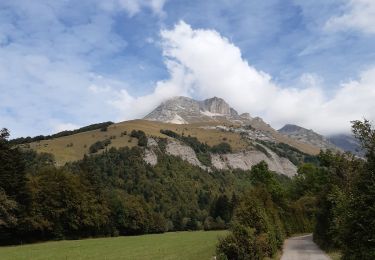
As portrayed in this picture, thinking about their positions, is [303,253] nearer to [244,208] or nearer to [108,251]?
[244,208]

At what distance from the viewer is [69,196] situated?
281 feet

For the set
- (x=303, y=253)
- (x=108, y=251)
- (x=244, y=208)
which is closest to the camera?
(x=244, y=208)

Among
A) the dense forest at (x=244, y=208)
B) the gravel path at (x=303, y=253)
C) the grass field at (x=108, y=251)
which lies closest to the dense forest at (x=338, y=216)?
the dense forest at (x=244, y=208)

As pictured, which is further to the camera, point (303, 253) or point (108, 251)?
point (108, 251)

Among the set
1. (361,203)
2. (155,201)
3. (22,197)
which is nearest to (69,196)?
(22,197)

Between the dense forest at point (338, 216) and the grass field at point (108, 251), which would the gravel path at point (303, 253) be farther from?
the grass field at point (108, 251)

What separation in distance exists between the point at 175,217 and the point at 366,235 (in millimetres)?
154676

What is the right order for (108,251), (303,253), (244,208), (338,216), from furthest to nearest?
(108,251) < (303,253) < (244,208) < (338,216)

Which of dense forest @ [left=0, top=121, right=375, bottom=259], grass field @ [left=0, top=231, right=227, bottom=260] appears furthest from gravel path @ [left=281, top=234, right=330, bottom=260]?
grass field @ [left=0, top=231, right=227, bottom=260]

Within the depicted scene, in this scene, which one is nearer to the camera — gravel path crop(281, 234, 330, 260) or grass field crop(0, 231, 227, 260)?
gravel path crop(281, 234, 330, 260)

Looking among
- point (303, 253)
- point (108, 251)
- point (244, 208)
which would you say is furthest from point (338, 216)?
point (108, 251)

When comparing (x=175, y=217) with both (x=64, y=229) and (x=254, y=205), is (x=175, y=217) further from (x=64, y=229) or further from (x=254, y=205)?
(x=254, y=205)

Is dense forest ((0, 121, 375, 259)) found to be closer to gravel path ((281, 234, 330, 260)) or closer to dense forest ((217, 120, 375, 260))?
dense forest ((217, 120, 375, 260))

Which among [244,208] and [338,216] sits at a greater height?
[244,208]
